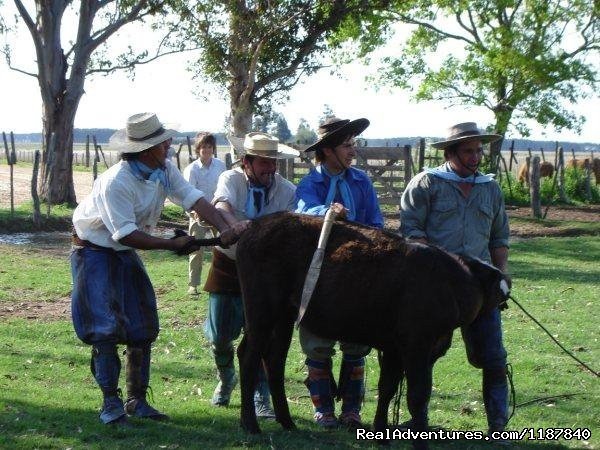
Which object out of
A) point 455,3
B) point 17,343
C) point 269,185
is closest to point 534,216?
point 455,3

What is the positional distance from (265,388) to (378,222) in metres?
1.51

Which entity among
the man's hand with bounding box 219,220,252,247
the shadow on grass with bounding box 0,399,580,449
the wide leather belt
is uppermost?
the man's hand with bounding box 219,220,252,247

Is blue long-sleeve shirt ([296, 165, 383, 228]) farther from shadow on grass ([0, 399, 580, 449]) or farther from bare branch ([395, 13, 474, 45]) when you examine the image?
bare branch ([395, 13, 474, 45])

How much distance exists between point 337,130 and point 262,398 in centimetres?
208

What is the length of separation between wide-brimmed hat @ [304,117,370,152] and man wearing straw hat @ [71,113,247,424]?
2.71ft

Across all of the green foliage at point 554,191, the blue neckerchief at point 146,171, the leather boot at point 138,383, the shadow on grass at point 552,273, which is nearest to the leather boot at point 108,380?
the leather boot at point 138,383

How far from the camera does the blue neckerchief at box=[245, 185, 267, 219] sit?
7312 millimetres

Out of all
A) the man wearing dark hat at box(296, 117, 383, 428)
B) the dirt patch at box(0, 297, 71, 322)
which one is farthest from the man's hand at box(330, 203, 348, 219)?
the dirt patch at box(0, 297, 71, 322)

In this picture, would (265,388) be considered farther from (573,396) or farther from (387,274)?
(573,396)

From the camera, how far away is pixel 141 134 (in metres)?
6.82

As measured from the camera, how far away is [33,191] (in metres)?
22.7

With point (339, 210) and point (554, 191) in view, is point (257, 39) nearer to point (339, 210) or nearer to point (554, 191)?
point (554, 191)

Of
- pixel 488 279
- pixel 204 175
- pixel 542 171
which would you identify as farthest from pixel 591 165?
pixel 488 279

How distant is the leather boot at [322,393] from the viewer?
23.3 feet
